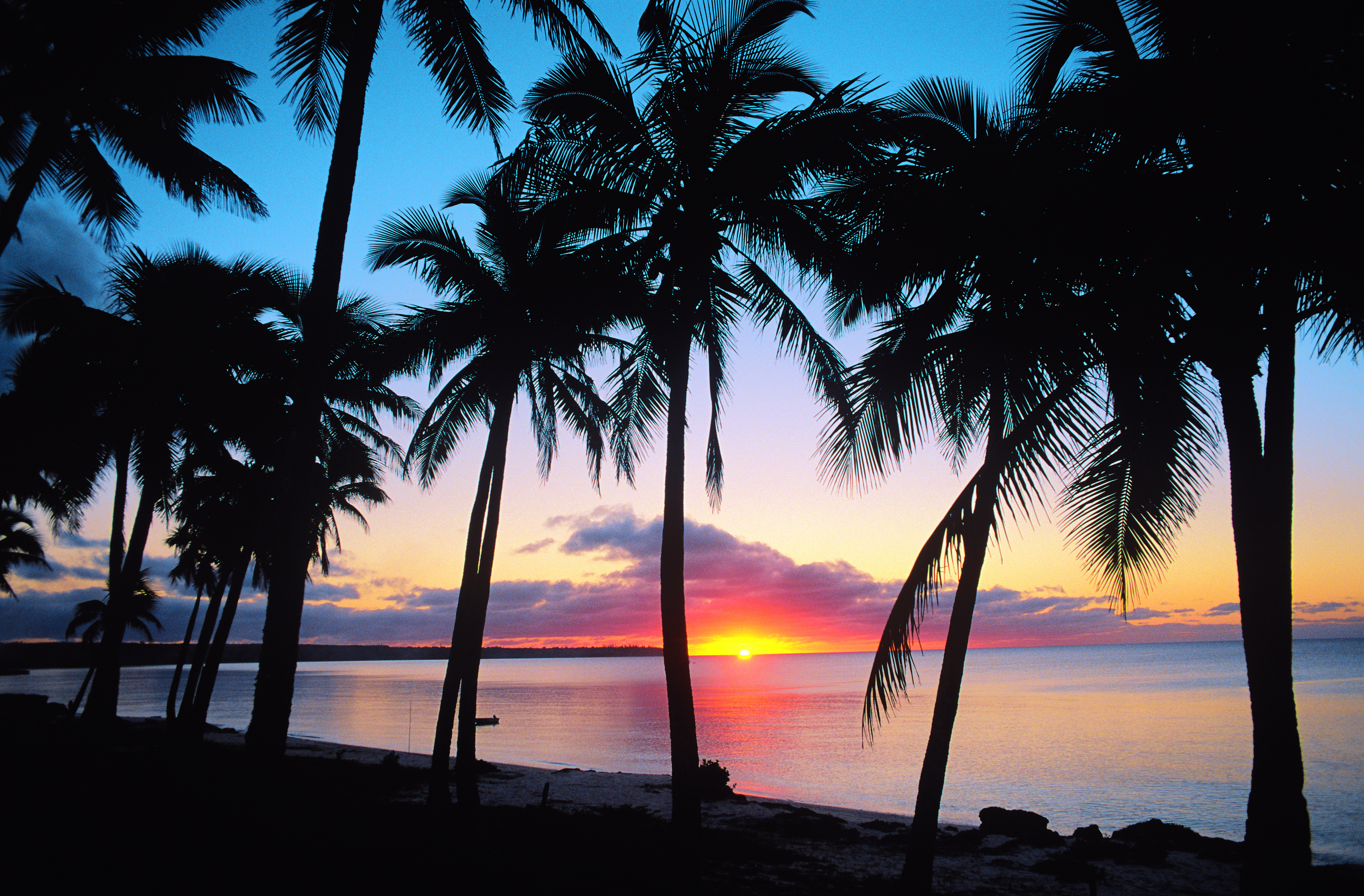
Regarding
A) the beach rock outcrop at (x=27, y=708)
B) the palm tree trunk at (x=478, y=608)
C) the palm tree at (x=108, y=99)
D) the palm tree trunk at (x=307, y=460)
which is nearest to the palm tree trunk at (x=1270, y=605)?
the palm tree trunk at (x=307, y=460)

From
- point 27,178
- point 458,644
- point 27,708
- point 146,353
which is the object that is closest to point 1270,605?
point 458,644

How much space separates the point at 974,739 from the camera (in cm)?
4266

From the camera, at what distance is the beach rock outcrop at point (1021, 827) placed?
15.5 m

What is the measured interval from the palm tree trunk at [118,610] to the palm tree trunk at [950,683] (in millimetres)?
17515

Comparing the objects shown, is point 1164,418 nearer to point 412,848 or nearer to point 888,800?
point 412,848

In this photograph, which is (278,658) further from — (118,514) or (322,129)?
(118,514)

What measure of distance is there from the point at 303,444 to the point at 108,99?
10.1 meters

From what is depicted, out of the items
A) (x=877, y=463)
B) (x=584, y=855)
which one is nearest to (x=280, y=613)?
(x=584, y=855)

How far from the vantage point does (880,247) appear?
7.58m

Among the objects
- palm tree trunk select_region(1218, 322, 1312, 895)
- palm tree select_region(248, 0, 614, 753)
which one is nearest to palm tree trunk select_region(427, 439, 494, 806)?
palm tree select_region(248, 0, 614, 753)

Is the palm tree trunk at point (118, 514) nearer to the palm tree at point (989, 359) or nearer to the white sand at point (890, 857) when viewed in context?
the white sand at point (890, 857)

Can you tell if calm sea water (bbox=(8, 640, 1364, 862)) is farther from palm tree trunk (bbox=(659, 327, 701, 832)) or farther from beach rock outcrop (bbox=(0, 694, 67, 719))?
palm tree trunk (bbox=(659, 327, 701, 832))

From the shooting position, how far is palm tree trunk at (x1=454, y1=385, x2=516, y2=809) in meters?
11.7

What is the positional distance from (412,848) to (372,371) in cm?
807
